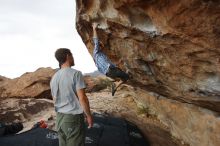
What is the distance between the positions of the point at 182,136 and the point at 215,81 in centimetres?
319

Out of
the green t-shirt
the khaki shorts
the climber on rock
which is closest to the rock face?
the climber on rock

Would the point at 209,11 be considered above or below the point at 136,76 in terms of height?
above

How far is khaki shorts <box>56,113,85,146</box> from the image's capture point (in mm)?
5895

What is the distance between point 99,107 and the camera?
12523 mm

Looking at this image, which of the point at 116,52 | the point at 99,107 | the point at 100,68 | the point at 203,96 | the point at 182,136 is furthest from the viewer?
the point at 99,107

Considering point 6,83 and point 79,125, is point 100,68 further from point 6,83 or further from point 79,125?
point 6,83

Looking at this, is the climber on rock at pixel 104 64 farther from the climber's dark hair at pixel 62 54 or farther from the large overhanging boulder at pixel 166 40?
the climber's dark hair at pixel 62 54

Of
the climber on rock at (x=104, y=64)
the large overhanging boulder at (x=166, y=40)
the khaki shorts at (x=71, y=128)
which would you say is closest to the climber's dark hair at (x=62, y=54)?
the khaki shorts at (x=71, y=128)

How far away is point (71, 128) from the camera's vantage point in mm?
5922

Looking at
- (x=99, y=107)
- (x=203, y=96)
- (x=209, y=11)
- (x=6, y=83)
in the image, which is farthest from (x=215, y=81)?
(x=6, y=83)

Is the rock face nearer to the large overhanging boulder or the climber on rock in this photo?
the large overhanging boulder

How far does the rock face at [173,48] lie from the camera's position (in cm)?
532

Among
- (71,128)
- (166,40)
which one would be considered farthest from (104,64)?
(71,128)

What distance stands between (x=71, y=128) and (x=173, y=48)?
6.72ft
